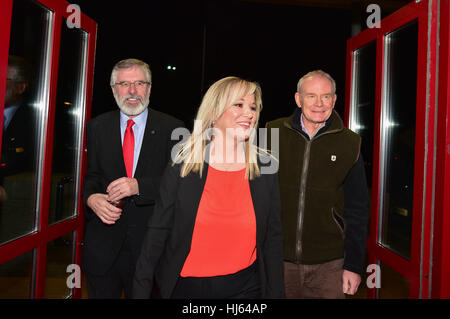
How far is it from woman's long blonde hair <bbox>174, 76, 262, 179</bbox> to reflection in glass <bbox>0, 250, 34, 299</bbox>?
2.30 metres

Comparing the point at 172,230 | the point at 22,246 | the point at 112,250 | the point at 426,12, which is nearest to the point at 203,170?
the point at 172,230

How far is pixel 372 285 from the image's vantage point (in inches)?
102

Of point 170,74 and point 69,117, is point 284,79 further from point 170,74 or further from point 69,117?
point 69,117

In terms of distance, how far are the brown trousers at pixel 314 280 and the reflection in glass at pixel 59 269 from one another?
1731 millimetres

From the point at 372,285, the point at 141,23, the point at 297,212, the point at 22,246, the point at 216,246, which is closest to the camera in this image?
the point at 216,246

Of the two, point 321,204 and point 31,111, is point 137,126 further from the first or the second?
point 321,204

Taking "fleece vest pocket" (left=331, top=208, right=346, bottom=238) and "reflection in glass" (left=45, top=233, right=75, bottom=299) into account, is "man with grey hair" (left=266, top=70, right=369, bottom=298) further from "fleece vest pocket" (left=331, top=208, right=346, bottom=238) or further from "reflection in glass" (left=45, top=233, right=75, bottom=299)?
"reflection in glass" (left=45, top=233, right=75, bottom=299)

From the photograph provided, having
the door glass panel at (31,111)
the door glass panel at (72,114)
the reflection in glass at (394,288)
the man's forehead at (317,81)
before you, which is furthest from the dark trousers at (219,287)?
the reflection in glass at (394,288)

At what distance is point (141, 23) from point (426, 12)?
340cm

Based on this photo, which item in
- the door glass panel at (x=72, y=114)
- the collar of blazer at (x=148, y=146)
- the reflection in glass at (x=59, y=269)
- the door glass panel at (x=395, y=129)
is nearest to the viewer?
the collar of blazer at (x=148, y=146)

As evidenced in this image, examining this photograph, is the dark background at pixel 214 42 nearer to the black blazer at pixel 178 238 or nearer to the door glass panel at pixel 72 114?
the door glass panel at pixel 72 114

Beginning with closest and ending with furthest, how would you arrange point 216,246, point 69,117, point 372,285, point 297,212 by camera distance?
point 216,246 < point 297,212 < point 372,285 < point 69,117

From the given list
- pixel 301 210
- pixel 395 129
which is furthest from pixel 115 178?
pixel 395 129

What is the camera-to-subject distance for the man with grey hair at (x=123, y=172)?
2.01 m
